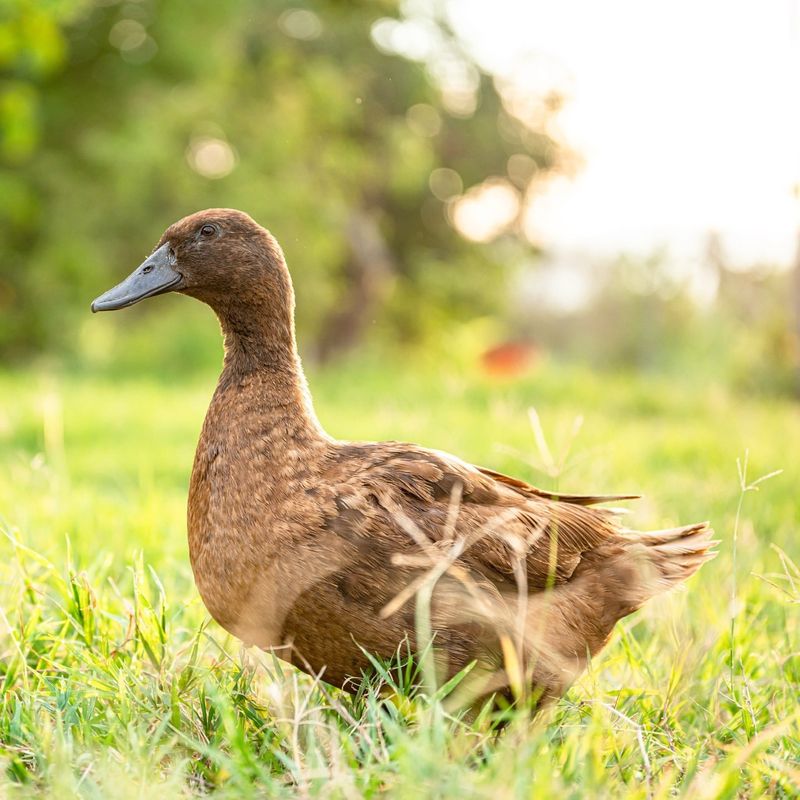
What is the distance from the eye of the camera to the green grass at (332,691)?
1.86 m

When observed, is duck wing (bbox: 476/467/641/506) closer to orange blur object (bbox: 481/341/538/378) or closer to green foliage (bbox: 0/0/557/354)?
green foliage (bbox: 0/0/557/354)

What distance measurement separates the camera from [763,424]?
7.24 metres

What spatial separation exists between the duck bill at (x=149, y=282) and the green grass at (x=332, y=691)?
2.17 feet

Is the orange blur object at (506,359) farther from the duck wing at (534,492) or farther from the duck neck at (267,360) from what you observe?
the duck neck at (267,360)

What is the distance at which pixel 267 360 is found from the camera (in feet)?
8.46

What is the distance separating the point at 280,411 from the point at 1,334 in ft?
36.5

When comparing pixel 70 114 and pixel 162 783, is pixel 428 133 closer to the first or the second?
pixel 70 114

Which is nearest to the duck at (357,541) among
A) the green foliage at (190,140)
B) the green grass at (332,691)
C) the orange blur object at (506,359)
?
the green grass at (332,691)

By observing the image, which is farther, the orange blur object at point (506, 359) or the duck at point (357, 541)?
the orange blur object at point (506, 359)

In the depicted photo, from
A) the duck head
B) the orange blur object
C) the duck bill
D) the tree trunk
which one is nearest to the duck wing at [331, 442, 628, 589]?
the duck head

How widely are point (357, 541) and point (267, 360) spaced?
616 mm

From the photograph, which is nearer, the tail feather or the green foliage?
the tail feather

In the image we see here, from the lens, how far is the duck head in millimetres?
2586

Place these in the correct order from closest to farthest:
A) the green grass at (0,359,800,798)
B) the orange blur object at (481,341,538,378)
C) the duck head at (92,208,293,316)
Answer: the green grass at (0,359,800,798) < the duck head at (92,208,293,316) < the orange blur object at (481,341,538,378)
